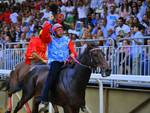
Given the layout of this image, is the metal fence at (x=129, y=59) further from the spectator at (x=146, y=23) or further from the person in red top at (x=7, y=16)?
the person in red top at (x=7, y=16)

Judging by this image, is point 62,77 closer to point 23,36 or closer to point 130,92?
point 130,92

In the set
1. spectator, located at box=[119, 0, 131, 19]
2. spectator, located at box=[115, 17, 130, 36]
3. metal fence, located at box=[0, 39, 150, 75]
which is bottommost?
metal fence, located at box=[0, 39, 150, 75]

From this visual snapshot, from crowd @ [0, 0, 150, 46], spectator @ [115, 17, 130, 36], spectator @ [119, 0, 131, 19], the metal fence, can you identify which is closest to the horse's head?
Result: the metal fence

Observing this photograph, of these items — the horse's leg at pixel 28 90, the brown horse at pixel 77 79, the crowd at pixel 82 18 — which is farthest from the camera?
the crowd at pixel 82 18

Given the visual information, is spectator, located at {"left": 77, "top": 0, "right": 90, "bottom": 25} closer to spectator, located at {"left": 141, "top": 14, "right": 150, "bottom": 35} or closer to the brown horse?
spectator, located at {"left": 141, "top": 14, "right": 150, "bottom": 35}

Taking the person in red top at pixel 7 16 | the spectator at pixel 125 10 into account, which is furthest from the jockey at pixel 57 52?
the person in red top at pixel 7 16

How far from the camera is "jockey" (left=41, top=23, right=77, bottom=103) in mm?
8984

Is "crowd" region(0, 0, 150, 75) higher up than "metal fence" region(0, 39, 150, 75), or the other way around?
"crowd" region(0, 0, 150, 75)

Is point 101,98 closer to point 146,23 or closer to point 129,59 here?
point 129,59

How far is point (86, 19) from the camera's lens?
1545cm

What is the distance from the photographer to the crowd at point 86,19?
12312mm

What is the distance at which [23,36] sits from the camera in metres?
16.8

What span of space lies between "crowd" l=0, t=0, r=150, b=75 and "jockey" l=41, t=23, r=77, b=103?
4.60 ft

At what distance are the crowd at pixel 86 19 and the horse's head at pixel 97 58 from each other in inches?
91.4
